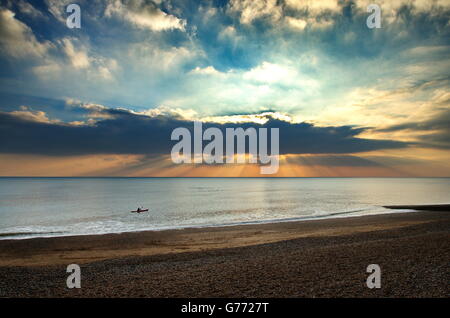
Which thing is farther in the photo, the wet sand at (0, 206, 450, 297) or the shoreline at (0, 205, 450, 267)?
the shoreline at (0, 205, 450, 267)

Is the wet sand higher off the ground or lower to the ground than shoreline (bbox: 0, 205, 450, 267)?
higher

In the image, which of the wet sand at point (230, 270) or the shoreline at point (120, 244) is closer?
the wet sand at point (230, 270)

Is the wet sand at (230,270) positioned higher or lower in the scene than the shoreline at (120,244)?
higher

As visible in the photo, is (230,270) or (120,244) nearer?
(230,270)

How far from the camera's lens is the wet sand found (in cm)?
969

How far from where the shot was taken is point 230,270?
12.4 metres

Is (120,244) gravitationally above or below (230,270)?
below

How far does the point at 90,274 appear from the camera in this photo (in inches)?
527

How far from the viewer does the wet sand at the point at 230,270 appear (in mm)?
9687
